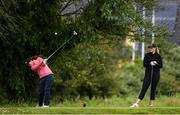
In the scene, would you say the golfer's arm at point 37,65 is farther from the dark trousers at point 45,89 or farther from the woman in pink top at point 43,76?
the dark trousers at point 45,89

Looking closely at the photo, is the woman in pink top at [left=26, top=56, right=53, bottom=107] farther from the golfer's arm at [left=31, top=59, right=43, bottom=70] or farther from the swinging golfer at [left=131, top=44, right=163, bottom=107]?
the swinging golfer at [left=131, top=44, right=163, bottom=107]

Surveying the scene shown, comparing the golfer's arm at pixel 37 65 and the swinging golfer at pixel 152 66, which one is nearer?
the golfer's arm at pixel 37 65

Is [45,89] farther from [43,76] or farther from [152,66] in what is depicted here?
[152,66]

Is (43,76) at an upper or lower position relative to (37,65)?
lower

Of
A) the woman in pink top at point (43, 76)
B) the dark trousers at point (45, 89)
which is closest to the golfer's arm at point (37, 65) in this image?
the woman in pink top at point (43, 76)

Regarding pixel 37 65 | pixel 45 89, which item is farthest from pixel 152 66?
pixel 37 65

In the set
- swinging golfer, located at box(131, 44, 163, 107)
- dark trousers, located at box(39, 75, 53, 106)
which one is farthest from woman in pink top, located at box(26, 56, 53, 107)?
swinging golfer, located at box(131, 44, 163, 107)

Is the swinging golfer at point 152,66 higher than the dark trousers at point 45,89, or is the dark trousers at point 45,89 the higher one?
the swinging golfer at point 152,66

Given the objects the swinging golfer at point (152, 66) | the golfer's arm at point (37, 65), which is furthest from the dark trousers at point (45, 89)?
the swinging golfer at point (152, 66)

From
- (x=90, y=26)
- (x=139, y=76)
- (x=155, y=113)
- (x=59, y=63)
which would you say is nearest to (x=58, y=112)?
(x=155, y=113)

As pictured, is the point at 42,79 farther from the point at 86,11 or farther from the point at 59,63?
the point at 59,63

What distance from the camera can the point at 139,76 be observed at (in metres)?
57.9

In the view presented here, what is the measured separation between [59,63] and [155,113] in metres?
12.4

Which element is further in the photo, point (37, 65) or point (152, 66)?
point (152, 66)
